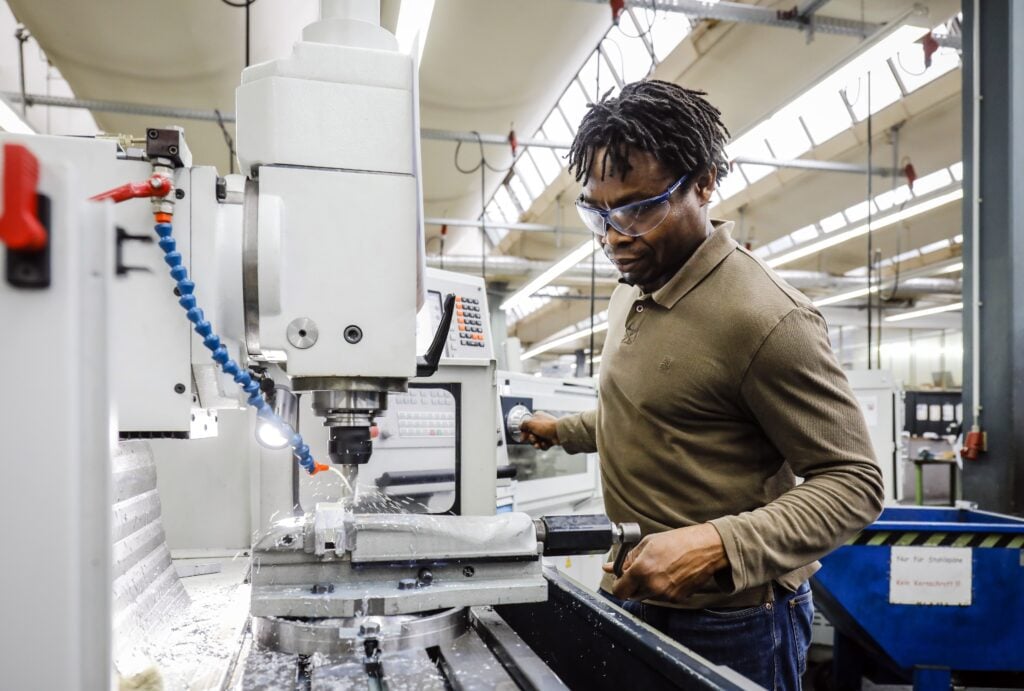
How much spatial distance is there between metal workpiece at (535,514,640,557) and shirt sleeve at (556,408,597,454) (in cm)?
50

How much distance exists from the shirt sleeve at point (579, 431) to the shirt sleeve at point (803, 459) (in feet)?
1.60

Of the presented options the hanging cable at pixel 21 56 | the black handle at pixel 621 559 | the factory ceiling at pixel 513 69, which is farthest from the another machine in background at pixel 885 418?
the hanging cable at pixel 21 56

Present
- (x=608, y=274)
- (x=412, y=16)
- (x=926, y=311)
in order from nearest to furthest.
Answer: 1. (x=412, y=16)
2. (x=608, y=274)
3. (x=926, y=311)

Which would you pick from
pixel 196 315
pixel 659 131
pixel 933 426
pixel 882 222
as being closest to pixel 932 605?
pixel 659 131

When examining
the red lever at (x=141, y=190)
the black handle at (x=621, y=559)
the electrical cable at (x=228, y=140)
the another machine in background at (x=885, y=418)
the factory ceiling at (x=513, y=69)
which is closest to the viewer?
the red lever at (x=141, y=190)

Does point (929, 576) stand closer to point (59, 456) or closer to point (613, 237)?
point (613, 237)

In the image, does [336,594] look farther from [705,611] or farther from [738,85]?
[738,85]

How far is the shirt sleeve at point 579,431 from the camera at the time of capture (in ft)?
4.42

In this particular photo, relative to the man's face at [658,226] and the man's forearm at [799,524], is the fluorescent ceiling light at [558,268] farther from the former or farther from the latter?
the man's forearm at [799,524]

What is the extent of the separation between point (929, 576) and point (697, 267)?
162 cm

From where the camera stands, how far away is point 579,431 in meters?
1.36

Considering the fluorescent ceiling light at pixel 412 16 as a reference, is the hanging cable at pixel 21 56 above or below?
above

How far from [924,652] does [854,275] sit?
5234 mm

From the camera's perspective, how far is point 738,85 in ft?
13.2
